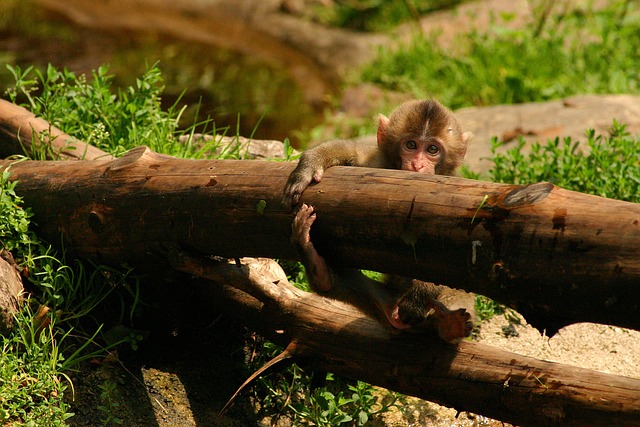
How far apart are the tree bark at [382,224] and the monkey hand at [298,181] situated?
0.04 meters

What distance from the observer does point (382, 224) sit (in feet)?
11.9

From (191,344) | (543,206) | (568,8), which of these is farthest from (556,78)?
(543,206)

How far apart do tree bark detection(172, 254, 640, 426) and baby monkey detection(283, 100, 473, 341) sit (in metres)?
0.10

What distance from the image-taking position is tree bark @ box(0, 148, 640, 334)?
10.3ft

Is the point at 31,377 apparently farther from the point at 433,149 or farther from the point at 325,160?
the point at 433,149

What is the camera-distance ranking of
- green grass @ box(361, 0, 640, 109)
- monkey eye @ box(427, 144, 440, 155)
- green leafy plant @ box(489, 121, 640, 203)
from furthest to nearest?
green grass @ box(361, 0, 640, 109)
green leafy plant @ box(489, 121, 640, 203)
monkey eye @ box(427, 144, 440, 155)

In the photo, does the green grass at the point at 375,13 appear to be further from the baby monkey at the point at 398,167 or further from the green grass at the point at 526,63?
the baby monkey at the point at 398,167

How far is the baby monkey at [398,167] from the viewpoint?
12.7 ft

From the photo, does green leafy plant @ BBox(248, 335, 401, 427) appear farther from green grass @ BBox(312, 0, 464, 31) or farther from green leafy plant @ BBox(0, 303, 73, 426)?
green grass @ BBox(312, 0, 464, 31)

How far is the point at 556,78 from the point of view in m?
10.1

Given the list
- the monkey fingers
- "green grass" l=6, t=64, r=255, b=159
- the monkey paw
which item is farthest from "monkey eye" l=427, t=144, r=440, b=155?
the monkey paw

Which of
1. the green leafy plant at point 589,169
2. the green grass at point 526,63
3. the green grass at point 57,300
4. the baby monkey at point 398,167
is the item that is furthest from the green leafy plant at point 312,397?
the green grass at point 526,63

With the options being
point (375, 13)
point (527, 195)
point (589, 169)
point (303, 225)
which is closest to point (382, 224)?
point (303, 225)

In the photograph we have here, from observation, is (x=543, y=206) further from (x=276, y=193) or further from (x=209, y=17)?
(x=209, y=17)
